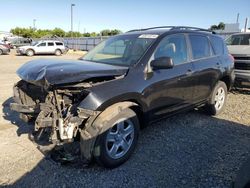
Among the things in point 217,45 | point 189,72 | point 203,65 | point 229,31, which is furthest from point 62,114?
point 229,31

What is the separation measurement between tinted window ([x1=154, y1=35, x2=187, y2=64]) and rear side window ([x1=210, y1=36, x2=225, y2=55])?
4.43ft

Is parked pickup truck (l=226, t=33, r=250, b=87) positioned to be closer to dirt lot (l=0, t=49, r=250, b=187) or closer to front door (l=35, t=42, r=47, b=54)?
dirt lot (l=0, t=49, r=250, b=187)

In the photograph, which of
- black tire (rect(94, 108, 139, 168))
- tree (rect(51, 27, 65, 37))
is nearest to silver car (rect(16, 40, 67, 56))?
black tire (rect(94, 108, 139, 168))

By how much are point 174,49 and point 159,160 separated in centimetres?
195

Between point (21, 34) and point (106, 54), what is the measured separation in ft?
255

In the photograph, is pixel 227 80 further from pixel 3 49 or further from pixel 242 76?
pixel 3 49

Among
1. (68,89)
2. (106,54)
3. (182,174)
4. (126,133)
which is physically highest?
(106,54)

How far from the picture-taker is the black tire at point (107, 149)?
3.64 m

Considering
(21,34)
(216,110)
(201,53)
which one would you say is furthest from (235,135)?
(21,34)

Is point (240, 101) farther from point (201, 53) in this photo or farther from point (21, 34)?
point (21, 34)

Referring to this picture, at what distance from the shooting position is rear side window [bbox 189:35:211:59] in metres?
5.42

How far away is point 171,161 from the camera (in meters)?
4.12

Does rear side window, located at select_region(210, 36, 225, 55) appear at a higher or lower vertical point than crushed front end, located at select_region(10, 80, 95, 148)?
higher

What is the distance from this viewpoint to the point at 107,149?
12.4 feet
